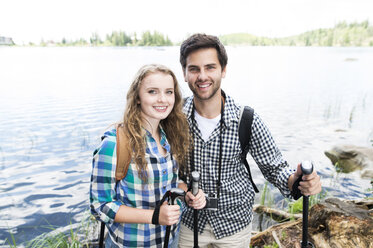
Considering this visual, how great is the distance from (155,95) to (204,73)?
2.15 ft

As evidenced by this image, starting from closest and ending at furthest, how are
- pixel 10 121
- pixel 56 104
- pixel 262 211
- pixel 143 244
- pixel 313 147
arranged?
pixel 143 244 < pixel 262 211 < pixel 313 147 < pixel 10 121 < pixel 56 104

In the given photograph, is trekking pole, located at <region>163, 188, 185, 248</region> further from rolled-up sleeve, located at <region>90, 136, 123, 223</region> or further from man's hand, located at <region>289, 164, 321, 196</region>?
man's hand, located at <region>289, 164, 321, 196</region>

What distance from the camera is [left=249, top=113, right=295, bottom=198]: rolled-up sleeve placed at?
300 centimetres

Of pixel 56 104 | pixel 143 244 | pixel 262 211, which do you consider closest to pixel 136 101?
pixel 143 244

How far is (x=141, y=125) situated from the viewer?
2.58 meters

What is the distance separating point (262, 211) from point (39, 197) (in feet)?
23.7

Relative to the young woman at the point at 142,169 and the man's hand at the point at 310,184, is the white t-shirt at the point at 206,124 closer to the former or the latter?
the young woman at the point at 142,169

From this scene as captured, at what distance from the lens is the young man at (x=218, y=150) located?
3.00 meters

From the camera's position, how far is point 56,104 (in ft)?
74.1

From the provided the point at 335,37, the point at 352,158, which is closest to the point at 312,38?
the point at 335,37

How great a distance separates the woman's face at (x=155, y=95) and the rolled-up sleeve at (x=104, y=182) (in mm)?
465

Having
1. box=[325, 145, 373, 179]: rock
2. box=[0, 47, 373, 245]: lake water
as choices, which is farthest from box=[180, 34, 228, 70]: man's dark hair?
box=[325, 145, 373, 179]: rock

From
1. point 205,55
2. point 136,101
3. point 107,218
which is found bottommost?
point 107,218

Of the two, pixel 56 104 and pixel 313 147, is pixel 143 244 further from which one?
pixel 56 104
